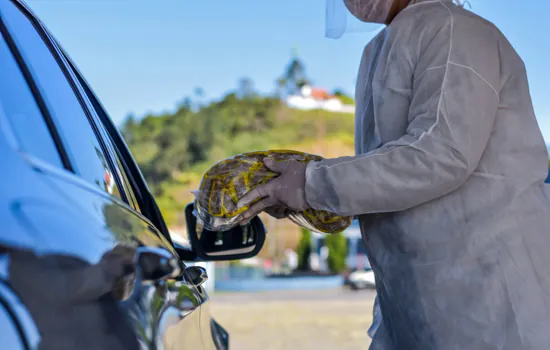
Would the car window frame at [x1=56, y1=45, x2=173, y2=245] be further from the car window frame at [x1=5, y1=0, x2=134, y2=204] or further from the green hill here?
the green hill

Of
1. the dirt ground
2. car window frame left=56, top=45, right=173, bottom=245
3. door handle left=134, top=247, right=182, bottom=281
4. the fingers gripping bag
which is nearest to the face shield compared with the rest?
the fingers gripping bag

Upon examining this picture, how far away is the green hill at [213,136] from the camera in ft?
249

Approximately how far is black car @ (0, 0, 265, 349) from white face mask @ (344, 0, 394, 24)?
2.79ft

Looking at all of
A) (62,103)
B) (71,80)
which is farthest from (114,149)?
(62,103)

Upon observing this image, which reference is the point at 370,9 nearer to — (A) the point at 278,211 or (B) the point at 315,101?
(A) the point at 278,211

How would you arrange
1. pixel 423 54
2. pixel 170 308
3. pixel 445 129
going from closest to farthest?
pixel 170 308 → pixel 445 129 → pixel 423 54

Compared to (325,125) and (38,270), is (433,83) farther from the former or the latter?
(325,125)

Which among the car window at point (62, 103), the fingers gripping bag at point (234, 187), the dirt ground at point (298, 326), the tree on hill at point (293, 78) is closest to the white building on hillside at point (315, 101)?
the tree on hill at point (293, 78)

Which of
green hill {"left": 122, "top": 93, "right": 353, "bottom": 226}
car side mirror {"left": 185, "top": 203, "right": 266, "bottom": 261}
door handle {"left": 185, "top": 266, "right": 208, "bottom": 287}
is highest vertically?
door handle {"left": 185, "top": 266, "right": 208, "bottom": 287}

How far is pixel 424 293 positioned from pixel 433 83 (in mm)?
517

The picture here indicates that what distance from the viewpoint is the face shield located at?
226cm

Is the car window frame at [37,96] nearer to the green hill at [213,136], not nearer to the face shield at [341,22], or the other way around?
the face shield at [341,22]

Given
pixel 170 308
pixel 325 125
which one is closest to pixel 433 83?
pixel 170 308

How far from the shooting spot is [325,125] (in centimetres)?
9506
